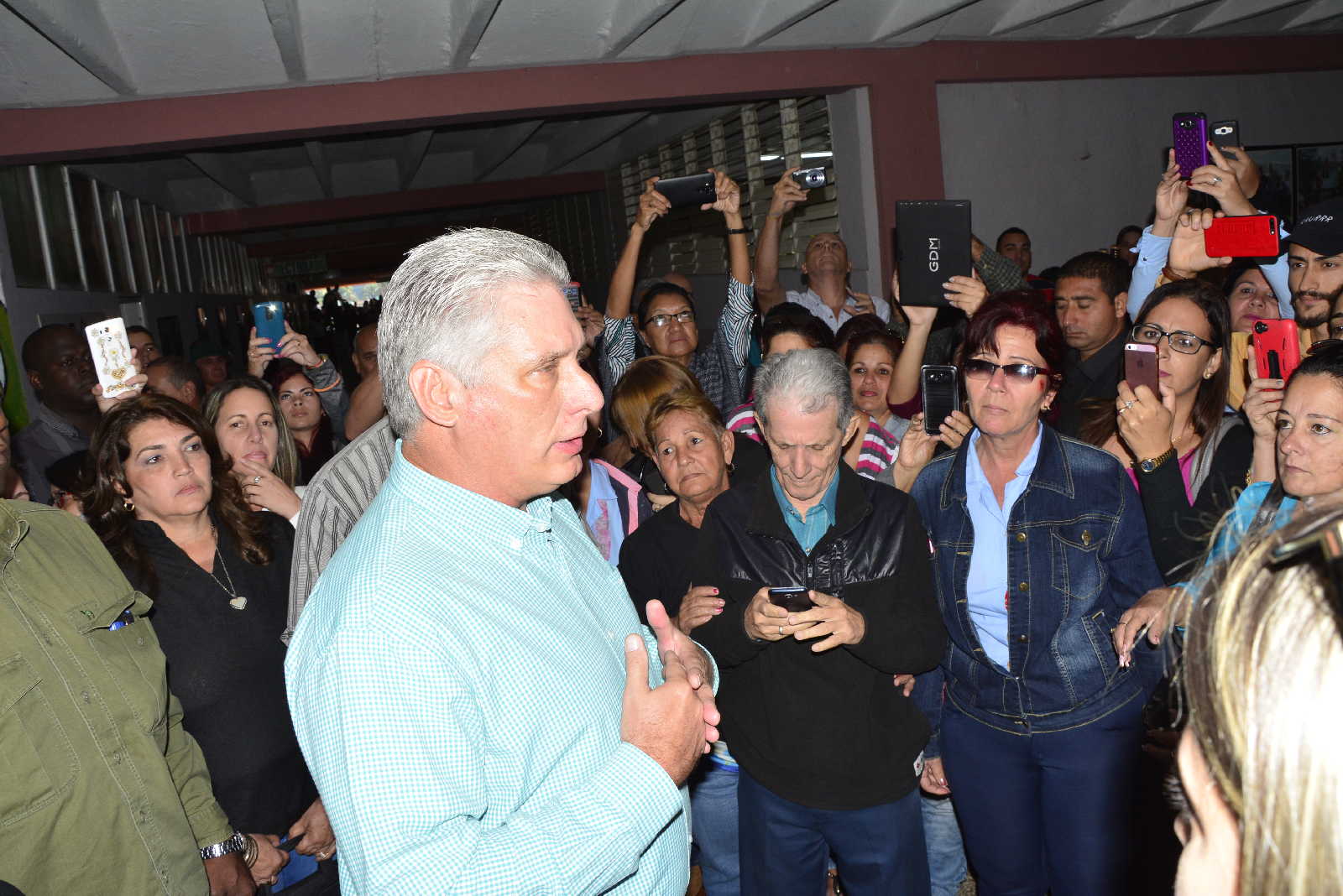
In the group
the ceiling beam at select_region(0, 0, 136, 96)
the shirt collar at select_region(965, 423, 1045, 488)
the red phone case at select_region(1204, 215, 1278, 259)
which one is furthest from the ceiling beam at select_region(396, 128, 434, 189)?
the shirt collar at select_region(965, 423, 1045, 488)

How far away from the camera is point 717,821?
2877 mm

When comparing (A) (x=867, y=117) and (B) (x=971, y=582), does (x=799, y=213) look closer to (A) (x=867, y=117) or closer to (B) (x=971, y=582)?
(A) (x=867, y=117)

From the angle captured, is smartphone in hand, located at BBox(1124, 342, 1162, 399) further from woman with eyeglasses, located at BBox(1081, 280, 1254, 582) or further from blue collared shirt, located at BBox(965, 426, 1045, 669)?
blue collared shirt, located at BBox(965, 426, 1045, 669)

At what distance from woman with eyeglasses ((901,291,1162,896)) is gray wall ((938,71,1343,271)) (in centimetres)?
586

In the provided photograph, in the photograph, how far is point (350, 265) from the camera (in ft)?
111

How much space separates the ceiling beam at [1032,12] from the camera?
6828 mm

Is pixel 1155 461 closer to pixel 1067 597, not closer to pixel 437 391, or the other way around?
pixel 1067 597

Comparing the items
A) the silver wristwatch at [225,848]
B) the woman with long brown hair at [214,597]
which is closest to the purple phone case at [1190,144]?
the woman with long brown hair at [214,597]

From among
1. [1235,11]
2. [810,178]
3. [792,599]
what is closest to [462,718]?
[792,599]

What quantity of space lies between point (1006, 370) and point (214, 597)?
2.30m

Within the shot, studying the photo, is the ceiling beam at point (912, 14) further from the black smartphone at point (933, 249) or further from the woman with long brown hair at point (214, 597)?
the woman with long brown hair at point (214, 597)

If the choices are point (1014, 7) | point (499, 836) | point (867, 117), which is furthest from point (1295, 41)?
point (499, 836)

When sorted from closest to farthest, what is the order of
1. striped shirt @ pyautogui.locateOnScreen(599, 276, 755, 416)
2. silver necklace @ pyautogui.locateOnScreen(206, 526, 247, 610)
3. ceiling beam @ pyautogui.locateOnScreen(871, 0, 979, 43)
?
1. silver necklace @ pyautogui.locateOnScreen(206, 526, 247, 610)
2. striped shirt @ pyautogui.locateOnScreen(599, 276, 755, 416)
3. ceiling beam @ pyautogui.locateOnScreen(871, 0, 979, 43)

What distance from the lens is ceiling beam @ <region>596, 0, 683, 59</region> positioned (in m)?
5.99
